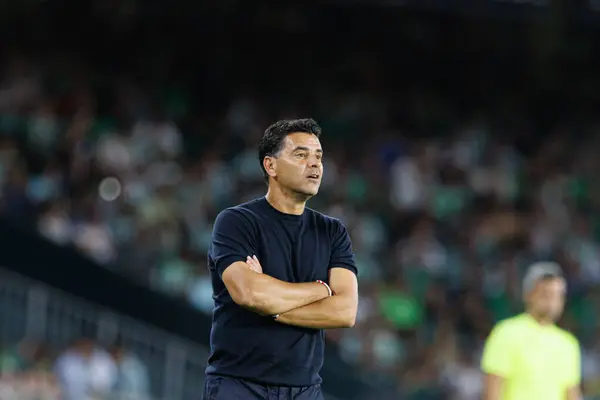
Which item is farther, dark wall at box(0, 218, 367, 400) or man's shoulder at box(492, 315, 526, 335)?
dark wall at box(0, 218, 367, 400)

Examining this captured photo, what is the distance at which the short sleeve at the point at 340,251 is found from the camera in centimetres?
498

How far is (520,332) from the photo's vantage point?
7.18m

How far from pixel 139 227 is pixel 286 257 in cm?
811

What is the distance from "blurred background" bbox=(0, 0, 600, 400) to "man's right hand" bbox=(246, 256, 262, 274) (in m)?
6.04

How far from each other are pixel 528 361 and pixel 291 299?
2874 mm

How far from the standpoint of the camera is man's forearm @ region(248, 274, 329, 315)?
4.62 meters

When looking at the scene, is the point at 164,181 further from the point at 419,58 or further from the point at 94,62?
the point at 419,58

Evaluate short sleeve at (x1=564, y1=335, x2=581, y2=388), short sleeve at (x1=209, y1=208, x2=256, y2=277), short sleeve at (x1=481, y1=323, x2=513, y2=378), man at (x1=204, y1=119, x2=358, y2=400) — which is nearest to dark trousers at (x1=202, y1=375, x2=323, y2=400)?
man at (x1=204, y1=119, x2=358, y2=400)

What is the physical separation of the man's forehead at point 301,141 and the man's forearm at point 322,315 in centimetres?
62

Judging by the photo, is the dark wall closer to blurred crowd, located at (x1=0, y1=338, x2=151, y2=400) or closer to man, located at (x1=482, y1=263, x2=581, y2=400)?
blurred crowd, located at (x1=0, y1=338, x2=151, y2=400)

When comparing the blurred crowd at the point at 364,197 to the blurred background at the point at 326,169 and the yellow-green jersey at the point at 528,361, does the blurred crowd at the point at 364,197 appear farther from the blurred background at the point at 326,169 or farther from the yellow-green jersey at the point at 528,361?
the yellow-green jersey at the point at 528,361

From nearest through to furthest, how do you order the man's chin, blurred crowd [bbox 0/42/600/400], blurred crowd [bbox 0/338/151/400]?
the man's chin, blurred crowd [bbox 0/338/151/400], blurred crowd [bbox 0/42/600/400]

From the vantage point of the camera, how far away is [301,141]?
4.91 meters

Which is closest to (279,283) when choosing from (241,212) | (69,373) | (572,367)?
(241,212)
